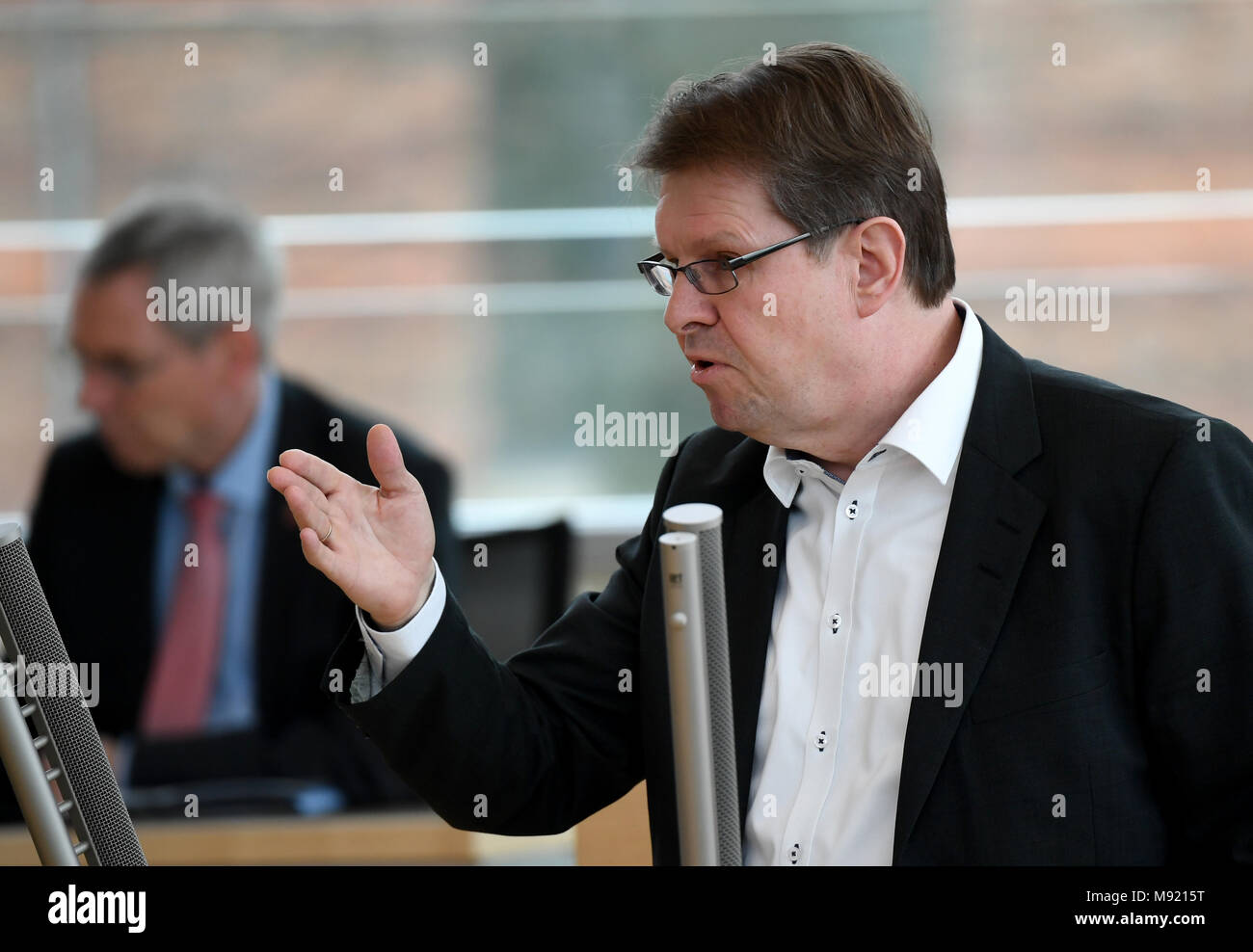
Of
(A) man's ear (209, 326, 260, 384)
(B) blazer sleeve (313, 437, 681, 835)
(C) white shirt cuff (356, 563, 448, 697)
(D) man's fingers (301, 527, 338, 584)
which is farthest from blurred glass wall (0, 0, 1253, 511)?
(D) man's fingers (301, 527, 338, 584)

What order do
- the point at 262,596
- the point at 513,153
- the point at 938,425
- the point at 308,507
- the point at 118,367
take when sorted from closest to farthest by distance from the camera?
the point at 308,507 → the point at 938,425 → the point at 262,596 → the point at 118,367 → the point at 513,153

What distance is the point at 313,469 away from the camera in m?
1.13

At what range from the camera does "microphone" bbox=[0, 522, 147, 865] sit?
28.5 inches

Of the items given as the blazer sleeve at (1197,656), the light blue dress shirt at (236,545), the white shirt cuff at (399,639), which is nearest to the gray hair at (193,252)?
the light blue dress shirt at (236,545)

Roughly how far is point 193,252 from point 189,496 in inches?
19.5

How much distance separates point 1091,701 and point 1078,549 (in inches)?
5.3

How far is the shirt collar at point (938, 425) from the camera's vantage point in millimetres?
1310

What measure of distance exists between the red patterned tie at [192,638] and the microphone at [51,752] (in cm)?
198

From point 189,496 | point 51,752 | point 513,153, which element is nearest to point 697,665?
point 51,752

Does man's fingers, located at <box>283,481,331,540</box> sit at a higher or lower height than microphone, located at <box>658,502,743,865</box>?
higher

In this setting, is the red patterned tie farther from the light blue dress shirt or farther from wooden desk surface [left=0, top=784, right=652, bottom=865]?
wooden desk surface [left=0, top=784, right=652, bottom=865]

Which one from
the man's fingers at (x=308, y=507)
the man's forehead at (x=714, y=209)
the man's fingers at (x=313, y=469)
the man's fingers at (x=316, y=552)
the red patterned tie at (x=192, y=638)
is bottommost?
the red patterned tie at (x=192, y=638)

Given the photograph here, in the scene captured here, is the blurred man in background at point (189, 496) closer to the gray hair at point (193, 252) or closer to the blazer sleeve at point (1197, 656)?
the gray hair at point (193, 252)

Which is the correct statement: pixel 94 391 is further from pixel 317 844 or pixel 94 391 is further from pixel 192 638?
A: pixel 317 844
